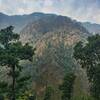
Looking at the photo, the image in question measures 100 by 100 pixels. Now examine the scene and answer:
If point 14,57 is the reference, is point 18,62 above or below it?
below

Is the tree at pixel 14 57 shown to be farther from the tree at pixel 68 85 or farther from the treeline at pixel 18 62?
the tree at pixel 68 85

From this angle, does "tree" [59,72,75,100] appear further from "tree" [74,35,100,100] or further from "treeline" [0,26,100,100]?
"tree" [74,35,100,100]

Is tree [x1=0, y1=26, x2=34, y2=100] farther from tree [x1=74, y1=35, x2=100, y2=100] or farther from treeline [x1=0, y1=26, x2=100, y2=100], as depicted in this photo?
tree [x1=74, y1=35, x2=100, y2=100]

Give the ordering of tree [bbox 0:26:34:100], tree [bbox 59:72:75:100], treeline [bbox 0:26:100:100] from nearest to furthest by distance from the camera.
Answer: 1. tree [bbox 0:26:34:100]
2. treeline [bbox 0:26:100:100]
3. tree [bbox 59:72:75:100]

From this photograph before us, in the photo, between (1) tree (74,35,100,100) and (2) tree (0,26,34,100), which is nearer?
(2) tree (0,26,34,100)

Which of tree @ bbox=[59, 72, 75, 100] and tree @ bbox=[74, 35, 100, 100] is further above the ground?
tree @ bbox=[74, 35, 100, 100]

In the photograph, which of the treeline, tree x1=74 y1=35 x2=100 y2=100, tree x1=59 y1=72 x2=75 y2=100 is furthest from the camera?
tree x1=59 y1=72 x2=75 y2=100

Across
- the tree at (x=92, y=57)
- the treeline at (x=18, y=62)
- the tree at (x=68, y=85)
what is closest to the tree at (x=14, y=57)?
the treeline at (x=18, y=62)

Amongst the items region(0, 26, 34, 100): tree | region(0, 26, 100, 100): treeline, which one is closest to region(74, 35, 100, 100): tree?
region(0, 26, 100, 100): treeline

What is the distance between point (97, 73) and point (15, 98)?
26056 mm

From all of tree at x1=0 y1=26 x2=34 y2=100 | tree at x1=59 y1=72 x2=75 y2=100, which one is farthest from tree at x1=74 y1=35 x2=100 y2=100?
tree at x1=0 y1=26 x2=34 y2=100

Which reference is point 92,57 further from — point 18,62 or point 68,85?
point 18,62

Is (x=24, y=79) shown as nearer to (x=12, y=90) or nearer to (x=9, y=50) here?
(x=12, y=90)

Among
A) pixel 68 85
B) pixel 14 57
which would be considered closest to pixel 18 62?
pixel 14 57
